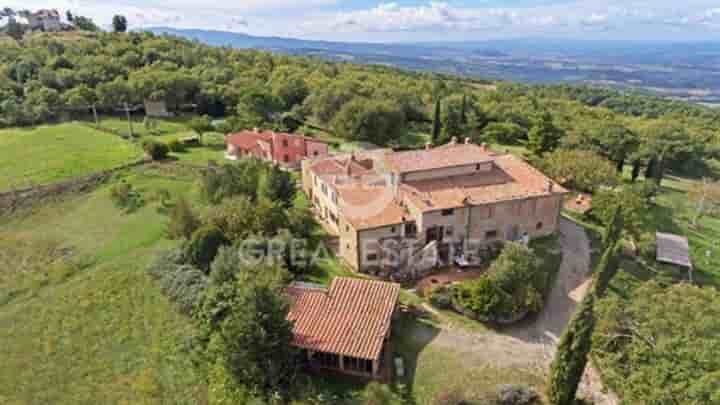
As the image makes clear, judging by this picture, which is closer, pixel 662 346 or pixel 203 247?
pixel 662 346

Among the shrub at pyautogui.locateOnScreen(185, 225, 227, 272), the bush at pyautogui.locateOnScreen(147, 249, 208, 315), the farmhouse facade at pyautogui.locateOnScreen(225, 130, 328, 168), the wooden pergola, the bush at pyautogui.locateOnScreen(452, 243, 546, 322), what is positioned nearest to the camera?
the bush at pyautogui.locateOnScreen(452, 243, 546, 322)

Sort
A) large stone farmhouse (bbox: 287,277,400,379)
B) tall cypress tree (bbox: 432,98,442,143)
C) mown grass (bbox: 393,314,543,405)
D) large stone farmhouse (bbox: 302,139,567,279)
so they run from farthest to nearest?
tall cypress tree (bbox: 432,98,442,143)
large stone farmhouse (bbox: 302,139,567,279)
large stone farmhouse (bbox: 287,277,400,379)
mown grass (bbox: 393,314,543,405)

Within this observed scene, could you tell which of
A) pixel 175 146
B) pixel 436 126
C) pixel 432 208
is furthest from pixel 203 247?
pixel 436 126

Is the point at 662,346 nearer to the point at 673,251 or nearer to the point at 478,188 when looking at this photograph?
the point at 478,188

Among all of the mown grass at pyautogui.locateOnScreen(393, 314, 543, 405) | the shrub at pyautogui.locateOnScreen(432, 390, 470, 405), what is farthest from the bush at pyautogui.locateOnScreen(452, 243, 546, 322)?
the shrub at pyautogui.locateOnScreen(432, 390, 470, 405)

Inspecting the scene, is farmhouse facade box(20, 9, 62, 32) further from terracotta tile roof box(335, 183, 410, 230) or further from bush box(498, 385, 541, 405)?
bush box(498, 385, 541, 405)

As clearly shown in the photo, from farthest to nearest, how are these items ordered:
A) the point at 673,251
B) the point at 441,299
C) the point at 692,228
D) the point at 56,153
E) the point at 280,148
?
the point at 56,153 → the point at 280,148 → the point at 692,228 → the point at 673,251 → the point at 441,299

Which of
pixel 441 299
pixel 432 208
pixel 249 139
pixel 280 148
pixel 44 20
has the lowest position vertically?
pixel 441 299
